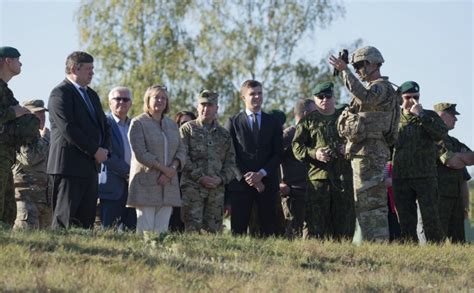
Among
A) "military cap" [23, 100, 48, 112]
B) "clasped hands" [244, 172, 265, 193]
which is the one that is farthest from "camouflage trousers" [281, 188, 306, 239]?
"military cap" [23, 100, 48, 112]

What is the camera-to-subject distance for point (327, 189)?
1331 cm

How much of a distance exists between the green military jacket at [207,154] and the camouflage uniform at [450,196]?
9.29 feet

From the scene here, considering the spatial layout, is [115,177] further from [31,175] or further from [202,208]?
[31,175]

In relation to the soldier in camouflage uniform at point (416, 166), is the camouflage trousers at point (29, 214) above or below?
below

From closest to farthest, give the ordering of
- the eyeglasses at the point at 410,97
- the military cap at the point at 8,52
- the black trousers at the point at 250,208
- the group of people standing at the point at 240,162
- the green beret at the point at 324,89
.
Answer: the military cap at the point at 8,52
the group of people standing at the point at 240,162
the eyeglasses at the point at 410,97
the green beret at the point at 324,89
the black trousers at the point at 250,208

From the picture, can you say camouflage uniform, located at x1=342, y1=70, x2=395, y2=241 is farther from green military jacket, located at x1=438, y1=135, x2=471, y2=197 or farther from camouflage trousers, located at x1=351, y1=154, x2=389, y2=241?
green military jacket, located at x1=438, y1=135, x2=471, y2=197

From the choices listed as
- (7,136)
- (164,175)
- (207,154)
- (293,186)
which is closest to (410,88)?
(293,186)

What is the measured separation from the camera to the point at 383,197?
1204 cm

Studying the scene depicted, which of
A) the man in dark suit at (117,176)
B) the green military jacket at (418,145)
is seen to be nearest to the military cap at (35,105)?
the man in dark suit at (117,176)

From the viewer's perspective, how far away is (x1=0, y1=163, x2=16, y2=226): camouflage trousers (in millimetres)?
10984

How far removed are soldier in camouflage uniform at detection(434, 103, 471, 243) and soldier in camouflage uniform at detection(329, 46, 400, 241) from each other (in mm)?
2354

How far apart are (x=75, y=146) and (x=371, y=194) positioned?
334 cm

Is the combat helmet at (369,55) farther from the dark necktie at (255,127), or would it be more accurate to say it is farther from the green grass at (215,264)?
the dark necktie at (255,127)

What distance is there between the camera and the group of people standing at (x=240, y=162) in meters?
11.9
